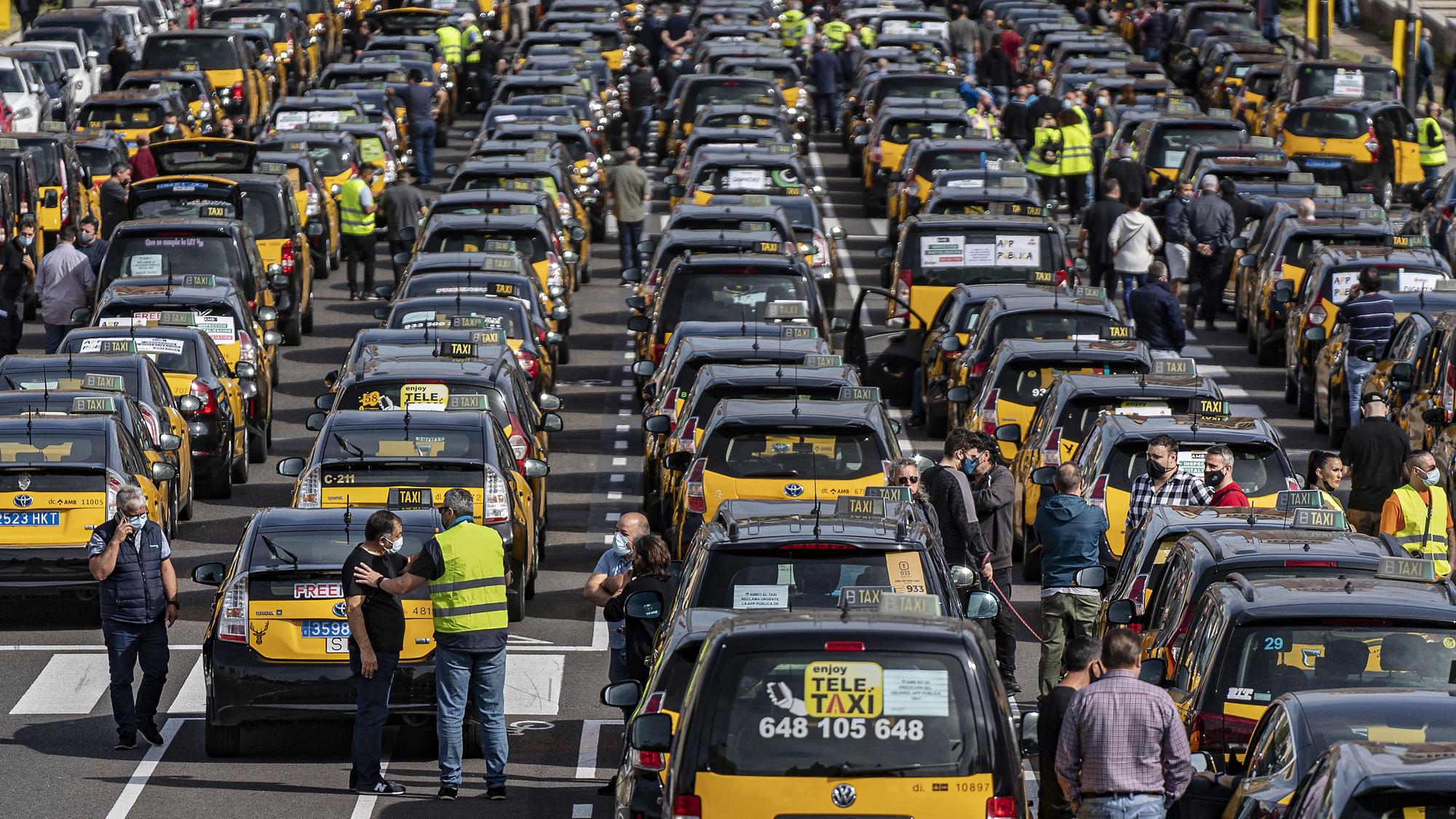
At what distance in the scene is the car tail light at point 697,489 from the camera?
57.5 ft

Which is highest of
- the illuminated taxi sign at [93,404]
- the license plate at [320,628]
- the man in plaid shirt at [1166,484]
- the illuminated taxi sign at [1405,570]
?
the illuminated taxi sign at [1405,570]

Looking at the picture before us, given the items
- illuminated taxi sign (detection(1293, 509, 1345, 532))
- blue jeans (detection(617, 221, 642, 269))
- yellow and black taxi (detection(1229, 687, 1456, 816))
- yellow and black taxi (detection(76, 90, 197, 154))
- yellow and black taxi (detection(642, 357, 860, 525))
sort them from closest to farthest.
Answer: yellow and black taxi (detection(1229, 687, 1456, 816)) < illuminated taxi sign (detection(1293, 509, 1345, 532)) < yellow and black taxi (detection(642, 357, 860, 525)) < blue jeans (detection(617, 221, 642, 269)) < yellow and black taxi (detection(76, 90, 197, 154))

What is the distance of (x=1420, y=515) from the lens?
16.9 metres

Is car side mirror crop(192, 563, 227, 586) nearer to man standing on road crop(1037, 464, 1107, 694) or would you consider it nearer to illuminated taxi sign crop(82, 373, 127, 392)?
man standing on road crop(1037, 464, 1107, 694)

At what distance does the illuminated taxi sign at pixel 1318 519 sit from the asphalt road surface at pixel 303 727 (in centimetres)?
264

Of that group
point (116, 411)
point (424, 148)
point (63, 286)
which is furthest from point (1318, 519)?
point (424, 148)

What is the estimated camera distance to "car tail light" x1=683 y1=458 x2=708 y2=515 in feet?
57.5

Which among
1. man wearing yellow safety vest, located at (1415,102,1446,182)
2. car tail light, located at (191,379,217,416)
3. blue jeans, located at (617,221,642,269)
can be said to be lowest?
blue jeans, located at (617,221,642,269)

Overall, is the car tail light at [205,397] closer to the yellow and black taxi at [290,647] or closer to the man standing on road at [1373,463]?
the yellow and black taxi at [290,647]

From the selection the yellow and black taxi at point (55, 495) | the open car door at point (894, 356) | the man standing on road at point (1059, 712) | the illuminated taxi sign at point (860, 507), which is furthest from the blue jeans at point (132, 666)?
the open car door at point (894, 356)

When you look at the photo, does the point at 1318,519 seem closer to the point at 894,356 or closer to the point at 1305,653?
the point at 1305,653

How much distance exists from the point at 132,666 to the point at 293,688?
4.20ft

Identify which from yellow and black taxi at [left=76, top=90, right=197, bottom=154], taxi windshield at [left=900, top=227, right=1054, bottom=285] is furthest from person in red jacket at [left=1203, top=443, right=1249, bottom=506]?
yellow and black taxi at [left=76, top=90, right=197, bottom=154]

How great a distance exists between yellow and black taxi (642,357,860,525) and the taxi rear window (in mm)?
7069
